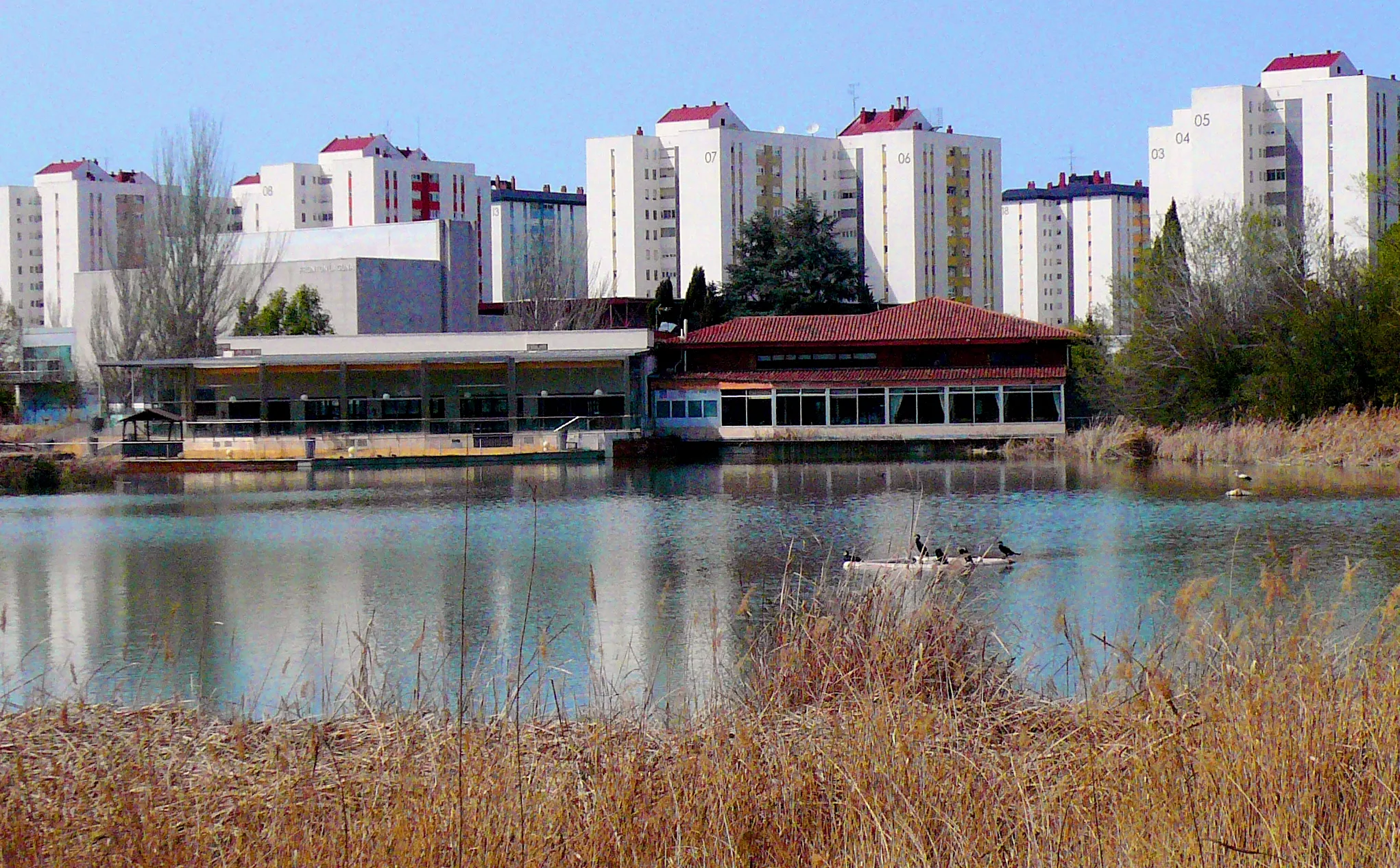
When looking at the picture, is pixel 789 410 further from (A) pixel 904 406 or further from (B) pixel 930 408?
(B) pixel 930 408

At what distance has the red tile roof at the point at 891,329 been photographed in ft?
157

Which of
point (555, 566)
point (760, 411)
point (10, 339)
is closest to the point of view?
point (555, 566)

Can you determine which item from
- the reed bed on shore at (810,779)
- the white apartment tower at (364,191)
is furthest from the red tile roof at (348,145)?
the reed bed on shore at (810,779)

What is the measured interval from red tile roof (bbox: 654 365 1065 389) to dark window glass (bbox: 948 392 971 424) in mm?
468

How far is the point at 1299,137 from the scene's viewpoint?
80000 millimetres

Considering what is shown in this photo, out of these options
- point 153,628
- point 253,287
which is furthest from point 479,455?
point 153,628

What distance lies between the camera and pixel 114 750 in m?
5.96

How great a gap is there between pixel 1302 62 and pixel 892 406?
153ft

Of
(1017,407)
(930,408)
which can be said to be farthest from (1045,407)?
(930,408)

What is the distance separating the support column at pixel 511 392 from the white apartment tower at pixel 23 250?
3230 inches

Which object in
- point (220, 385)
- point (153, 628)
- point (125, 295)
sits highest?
point (125, 295)

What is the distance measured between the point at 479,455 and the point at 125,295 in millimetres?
17268

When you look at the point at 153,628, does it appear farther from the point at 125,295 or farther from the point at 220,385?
the point at 125,295

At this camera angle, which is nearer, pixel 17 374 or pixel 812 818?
pixel 812 818
